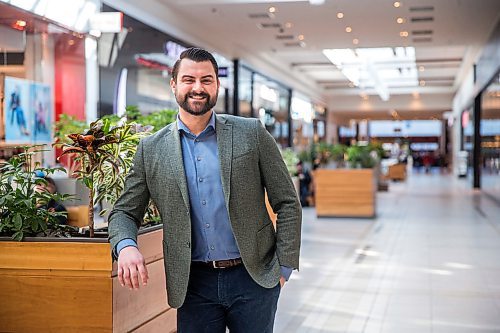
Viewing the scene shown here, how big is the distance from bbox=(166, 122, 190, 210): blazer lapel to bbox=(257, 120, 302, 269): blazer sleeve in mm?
258

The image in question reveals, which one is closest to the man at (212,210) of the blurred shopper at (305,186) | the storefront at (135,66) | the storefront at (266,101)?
the storefront at (135,66)

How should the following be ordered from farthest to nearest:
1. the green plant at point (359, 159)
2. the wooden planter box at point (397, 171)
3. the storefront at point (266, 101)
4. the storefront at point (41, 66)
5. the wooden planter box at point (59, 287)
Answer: the wooden planter box at point (397, 171), the storefront at point (266, 101), the green plant at point (359, 159), the storefront at point (41, 66), the wooden planter box at point (59, 287)

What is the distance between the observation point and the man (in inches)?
91.7

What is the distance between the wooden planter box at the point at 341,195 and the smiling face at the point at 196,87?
11884 mm

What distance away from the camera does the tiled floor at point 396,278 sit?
5531 millimetres

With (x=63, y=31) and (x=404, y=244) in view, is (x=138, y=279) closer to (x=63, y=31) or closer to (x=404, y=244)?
(x=404, y=244)

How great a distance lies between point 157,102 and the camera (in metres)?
14.7

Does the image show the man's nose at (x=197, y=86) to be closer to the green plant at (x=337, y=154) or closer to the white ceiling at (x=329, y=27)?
the white ceiling at (x=329, y=27)

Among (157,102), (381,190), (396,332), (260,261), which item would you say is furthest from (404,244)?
(381,190)

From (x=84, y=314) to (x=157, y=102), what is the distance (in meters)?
11.7

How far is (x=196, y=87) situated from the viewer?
7.54 feet

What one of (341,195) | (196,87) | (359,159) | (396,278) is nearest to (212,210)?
(196,87)

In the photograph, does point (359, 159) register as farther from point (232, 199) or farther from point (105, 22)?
point (232, 199)

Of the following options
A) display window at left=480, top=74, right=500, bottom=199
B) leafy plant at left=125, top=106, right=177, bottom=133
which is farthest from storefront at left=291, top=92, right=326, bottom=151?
leafy plant at left=125, top=106, right=177, bottom=133
